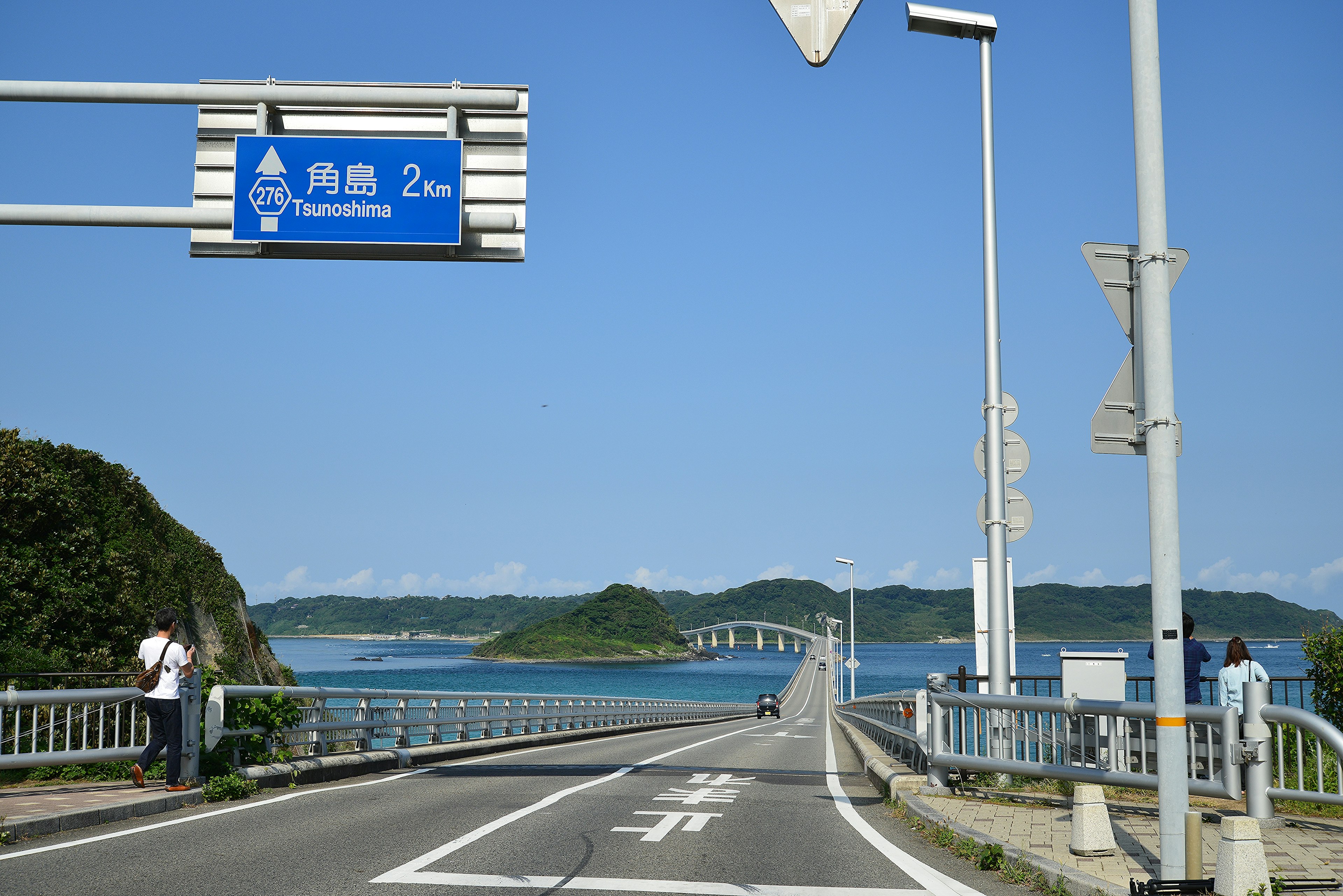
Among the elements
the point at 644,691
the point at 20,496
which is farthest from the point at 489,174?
the point at 644,691

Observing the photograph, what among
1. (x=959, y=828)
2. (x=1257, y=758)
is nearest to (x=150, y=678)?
(x=959, y=828)

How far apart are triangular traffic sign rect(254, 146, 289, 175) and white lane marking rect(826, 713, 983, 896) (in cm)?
861

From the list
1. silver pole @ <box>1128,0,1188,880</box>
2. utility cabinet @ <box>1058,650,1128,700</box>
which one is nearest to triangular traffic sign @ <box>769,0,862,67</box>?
silver pole @ <box>1128,0,1188,880</box>

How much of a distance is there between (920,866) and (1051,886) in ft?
3.91

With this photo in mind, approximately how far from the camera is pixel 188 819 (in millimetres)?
8969

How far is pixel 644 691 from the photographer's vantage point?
147m

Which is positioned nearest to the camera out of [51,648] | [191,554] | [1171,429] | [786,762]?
[1171,429]

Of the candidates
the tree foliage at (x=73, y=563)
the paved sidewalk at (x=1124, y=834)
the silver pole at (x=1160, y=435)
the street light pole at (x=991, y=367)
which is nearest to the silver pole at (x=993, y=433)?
the street light pole at (x=991, y=367)

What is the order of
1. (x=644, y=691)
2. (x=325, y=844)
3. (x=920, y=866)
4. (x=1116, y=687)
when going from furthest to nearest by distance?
(x=644, y=691), (x=1116, y=687), (x=325, y=844), (x=920, y=866)

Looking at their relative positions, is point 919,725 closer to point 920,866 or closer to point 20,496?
point 920,866

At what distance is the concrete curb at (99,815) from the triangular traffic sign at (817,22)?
26.9 feet

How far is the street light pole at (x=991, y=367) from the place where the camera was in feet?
37.0

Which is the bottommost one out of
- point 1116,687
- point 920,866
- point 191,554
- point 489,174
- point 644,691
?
point 644,691

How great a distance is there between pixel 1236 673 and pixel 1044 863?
A: 4.89 metres
